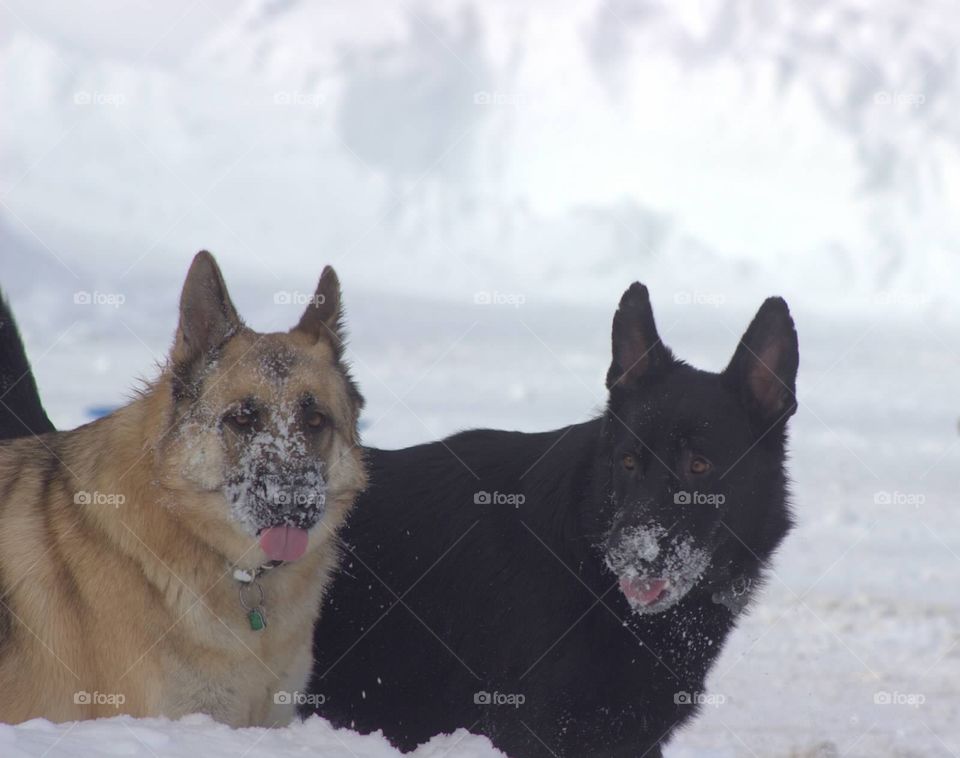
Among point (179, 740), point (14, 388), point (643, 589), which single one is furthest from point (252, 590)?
point (14, 388)

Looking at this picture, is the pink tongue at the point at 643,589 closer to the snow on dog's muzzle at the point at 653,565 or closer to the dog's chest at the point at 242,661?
the snow on dog's muzzle at the point at 653,565

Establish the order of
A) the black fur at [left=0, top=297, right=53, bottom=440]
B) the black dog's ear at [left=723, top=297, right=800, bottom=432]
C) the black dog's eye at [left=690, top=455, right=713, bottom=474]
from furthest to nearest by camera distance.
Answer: the black fur at [left=0, top=297, right=53, bottom=440] → the black dog's ear at [left=723, top=297, right=800, bottom=432] → the black dog's eye at [left=690, top=455, right=713, bottom=474]

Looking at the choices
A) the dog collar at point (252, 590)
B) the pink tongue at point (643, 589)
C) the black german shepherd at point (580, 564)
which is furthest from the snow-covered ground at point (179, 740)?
the pink tongue at point (643, 589)

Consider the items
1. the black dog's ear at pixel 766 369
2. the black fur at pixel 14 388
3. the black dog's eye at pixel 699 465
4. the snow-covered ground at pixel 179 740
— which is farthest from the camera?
the black fur at pixel 14 388

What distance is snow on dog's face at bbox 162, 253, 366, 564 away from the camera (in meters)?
3.95

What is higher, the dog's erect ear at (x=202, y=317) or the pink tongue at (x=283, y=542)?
the dog's erect ear at (x=202, y=317)

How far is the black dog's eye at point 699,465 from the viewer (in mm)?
4258

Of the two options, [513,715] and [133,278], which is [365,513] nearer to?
[513,715]

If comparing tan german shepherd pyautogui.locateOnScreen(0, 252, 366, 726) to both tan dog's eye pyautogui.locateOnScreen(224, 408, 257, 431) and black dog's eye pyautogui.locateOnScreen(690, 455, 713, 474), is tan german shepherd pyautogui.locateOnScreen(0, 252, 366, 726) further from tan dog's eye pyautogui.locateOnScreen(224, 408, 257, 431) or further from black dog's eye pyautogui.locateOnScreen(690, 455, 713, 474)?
black dog's eye pyautogui.locateOnScreen(690, 455, 713, 474)

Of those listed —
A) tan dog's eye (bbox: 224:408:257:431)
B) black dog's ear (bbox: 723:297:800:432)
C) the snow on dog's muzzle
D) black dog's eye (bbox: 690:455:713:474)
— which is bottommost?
the snow on dog's muzzle

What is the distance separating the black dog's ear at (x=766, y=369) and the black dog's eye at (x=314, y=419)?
168cm

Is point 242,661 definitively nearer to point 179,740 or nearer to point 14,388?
point 179,740

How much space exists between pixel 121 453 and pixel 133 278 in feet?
Answer: 47.2

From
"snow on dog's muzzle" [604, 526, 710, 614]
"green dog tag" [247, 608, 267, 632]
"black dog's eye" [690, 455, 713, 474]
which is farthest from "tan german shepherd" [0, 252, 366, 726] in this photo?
"black dog's eye" [690, 455, 713, 474]
